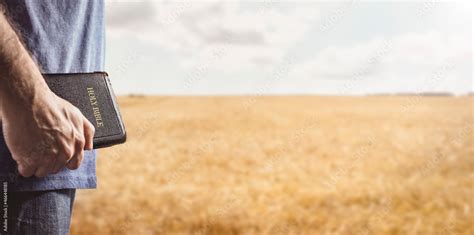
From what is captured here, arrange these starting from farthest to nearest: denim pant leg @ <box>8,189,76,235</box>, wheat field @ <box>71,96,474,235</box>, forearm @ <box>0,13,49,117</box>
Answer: wheat field @ <box>71,96,474,235</box> < denim pant leg @ <box>8,189,76,235</box> < forearm @ <box>0,13,49,117</box>

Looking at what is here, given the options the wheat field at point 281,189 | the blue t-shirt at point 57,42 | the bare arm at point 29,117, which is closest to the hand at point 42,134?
the bare arm at point 29,117

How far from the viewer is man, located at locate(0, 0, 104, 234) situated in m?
0.99

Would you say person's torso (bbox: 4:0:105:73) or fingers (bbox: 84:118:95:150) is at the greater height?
person's torso (bbox: 4:0:105:73)

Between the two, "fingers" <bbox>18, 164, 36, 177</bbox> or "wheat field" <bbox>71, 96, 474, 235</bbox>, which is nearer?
"fingers" <bbox>18, 164, 36, 177</bbox>

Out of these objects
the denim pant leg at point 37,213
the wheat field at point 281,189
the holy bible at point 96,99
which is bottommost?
the wheat field at point 281,189

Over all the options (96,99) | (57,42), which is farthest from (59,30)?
(96,99)

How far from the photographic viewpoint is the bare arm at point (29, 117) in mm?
976

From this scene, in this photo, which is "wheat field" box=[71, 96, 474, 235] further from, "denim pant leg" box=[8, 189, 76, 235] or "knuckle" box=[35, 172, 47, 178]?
"knuckle" box=[35, 172, 47, 178]

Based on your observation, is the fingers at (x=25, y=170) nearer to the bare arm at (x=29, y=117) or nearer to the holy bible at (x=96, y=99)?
the bare arm at (x=29, y=117)

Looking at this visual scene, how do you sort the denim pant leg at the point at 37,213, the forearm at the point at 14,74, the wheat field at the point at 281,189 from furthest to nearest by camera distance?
the wheat field at the point at 281,189 < the denim pant leg at the point at 37,213 < the forearm at the point at 14,74

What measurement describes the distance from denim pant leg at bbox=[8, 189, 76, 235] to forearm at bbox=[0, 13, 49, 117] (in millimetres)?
201

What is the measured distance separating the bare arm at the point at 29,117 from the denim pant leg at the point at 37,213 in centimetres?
12

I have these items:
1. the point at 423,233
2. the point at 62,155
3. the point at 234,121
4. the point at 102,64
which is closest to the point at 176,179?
the point at 423,233

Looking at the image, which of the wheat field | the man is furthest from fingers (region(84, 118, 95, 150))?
the wheat field
